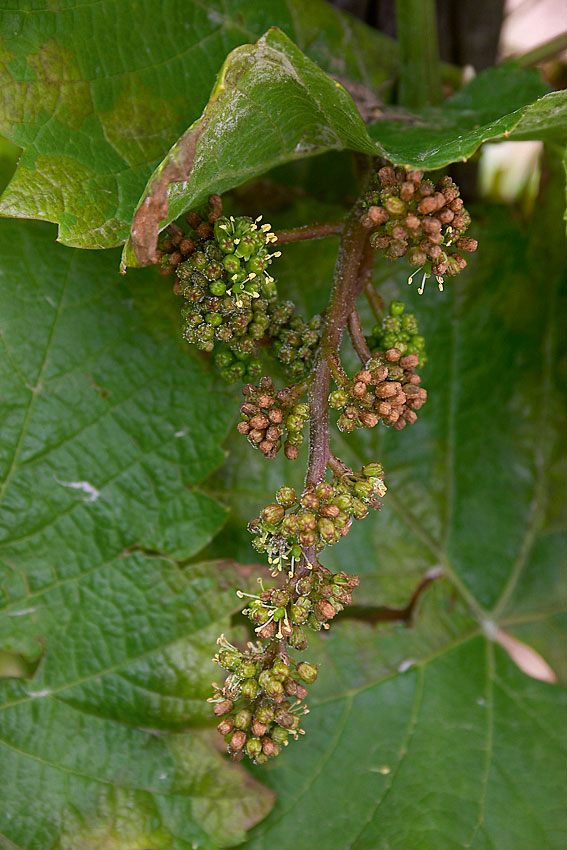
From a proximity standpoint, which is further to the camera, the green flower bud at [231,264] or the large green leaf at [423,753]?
the large green leaf at [423,753]

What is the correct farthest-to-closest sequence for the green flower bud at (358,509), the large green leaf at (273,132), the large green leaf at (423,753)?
the large green leaf at (423,753), the green flower bud at (358,509), the large green leaf at (273,132)

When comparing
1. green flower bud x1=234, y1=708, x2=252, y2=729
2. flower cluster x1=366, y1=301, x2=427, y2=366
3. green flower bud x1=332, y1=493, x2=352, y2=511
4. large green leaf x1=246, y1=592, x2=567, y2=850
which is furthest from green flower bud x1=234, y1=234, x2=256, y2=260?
large green leaf x1=246, y1=592, x2=567, y2=850

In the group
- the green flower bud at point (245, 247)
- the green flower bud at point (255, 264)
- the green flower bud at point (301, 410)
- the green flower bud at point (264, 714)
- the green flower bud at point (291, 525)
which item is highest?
the green flower bud at point (245, 247)

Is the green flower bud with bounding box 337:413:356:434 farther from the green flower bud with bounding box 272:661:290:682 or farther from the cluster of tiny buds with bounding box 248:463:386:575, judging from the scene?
the green flower bud with bounding box 272:661:290:682

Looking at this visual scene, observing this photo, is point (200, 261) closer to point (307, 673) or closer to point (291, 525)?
point (291, 525)

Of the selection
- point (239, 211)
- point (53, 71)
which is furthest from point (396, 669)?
point (53, 71)

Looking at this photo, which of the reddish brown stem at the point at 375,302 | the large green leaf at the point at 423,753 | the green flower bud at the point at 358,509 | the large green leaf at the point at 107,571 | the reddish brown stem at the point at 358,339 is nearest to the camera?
the green flower bud at the point at 358,509

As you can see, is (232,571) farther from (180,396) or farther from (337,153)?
(337,153)

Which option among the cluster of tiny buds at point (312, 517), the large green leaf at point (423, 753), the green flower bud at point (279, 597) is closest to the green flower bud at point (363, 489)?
the cluster of tiny buds at point (312, 517)

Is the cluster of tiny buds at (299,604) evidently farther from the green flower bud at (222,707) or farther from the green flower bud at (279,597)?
the green flower bud at (222,707)
